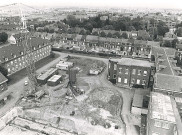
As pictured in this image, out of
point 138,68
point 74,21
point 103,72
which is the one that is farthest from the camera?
point 74,21

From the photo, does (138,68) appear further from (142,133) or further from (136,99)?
(142,133)

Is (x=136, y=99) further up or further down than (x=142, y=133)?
further up

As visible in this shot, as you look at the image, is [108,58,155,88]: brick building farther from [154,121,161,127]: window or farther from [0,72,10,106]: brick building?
[0,72,10,106]: brick building

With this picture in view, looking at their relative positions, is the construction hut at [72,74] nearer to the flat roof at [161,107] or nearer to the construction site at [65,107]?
the construction site at [65,107]

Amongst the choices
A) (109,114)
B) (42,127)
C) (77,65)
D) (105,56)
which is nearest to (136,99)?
(109,114)

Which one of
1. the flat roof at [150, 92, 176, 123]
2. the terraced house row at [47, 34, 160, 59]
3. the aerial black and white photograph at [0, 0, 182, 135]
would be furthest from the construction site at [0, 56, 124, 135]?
the terraced house row at [47, 34, 160, 59]

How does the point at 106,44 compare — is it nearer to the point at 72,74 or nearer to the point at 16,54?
the point at 72,74

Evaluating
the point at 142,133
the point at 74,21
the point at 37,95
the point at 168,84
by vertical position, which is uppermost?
the point at 74,21
